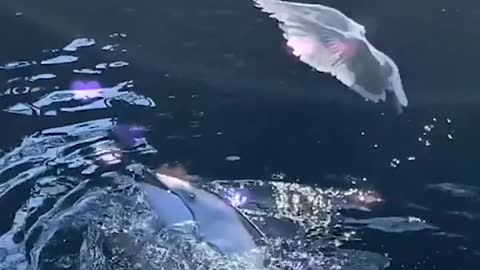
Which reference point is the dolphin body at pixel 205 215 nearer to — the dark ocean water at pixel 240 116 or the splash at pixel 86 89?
the dark ocean water at pixel 240 116

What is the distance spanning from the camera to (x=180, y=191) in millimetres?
3598

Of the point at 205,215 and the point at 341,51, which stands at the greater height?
the point at 341,51

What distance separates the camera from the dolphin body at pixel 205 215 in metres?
3.30

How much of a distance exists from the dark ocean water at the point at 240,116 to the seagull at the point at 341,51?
23 cm

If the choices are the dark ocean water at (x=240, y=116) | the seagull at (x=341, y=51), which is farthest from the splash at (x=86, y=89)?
the seagull at (x=341, y=51)

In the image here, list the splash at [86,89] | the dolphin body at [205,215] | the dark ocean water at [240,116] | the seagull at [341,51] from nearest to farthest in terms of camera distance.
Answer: the dolphin body at [205,215]
the dark ocean water at [240,116]
the seagull at [341,51]
the splash at [86,89]

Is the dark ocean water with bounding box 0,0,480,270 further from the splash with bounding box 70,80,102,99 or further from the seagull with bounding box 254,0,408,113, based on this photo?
the seagull with bounding box 254,0,408,113

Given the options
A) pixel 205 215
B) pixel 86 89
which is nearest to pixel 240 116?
pixel 86 89

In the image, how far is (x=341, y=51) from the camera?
3.92 metres

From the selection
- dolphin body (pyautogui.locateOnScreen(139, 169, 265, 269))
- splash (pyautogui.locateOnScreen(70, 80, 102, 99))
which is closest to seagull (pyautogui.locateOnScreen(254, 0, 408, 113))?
dolphin body (pyautogui.locateOnScreen(139, 169, 265, 269))

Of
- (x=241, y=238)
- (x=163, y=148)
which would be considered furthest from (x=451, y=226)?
(x=163, y=148)

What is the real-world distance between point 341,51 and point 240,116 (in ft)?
1.85

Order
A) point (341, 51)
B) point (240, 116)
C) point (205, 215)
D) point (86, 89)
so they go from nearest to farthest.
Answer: point (205, 215) → point (341, 51) → point (240, 116) → point (86, 89)

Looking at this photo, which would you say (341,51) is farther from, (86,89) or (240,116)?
(86,89)
